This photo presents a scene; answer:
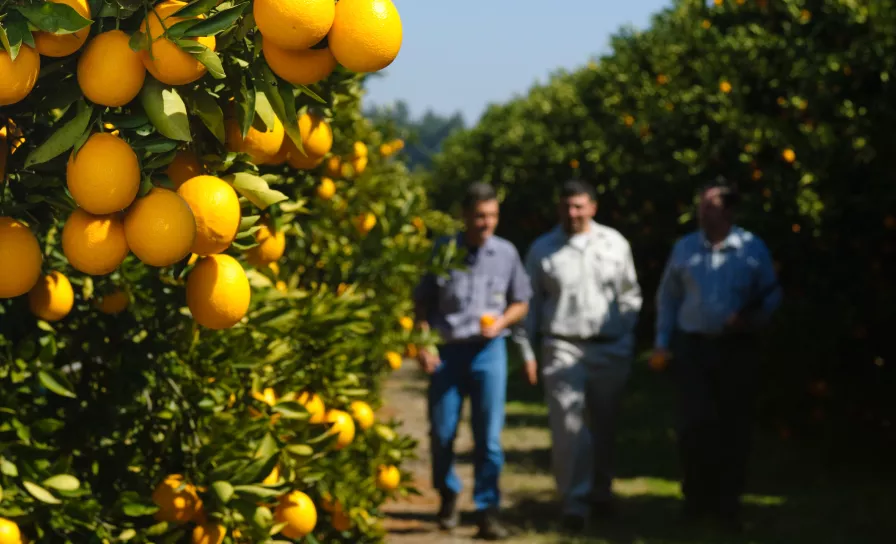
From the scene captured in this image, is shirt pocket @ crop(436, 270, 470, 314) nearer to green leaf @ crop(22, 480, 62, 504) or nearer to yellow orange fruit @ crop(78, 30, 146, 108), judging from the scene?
green leaf @ crop(22, 480, 62, 504)

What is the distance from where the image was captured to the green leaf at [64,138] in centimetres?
158

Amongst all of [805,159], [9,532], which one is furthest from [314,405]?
[805,159]

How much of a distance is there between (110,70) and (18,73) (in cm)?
12

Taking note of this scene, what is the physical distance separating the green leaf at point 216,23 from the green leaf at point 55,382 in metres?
1.19

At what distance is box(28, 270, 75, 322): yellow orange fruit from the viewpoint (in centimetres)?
221

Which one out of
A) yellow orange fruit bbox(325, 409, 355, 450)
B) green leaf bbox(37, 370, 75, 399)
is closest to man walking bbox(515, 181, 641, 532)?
yellow orange fruit bbox(325, 409, 355, 450)

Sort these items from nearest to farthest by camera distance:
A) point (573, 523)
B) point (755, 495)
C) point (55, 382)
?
point (55, 382), point (573, 523), point (755, 495)

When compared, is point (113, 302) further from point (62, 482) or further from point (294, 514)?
point (294, 514)

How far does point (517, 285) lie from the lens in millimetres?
6637

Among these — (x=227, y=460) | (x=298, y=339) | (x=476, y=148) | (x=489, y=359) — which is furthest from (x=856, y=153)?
(x=476, y=148)

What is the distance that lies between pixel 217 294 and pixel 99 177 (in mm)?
342

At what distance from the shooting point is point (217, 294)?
5.98ft

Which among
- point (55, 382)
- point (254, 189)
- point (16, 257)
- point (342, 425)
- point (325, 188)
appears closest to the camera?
point (16, 257)

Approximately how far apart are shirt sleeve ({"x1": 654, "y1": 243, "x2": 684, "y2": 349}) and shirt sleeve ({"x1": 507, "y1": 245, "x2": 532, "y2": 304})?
0.82 metres
